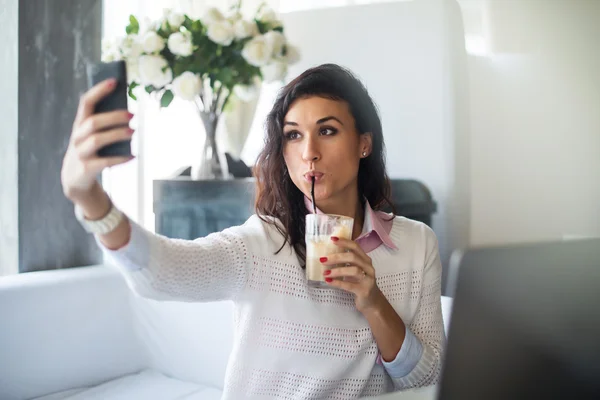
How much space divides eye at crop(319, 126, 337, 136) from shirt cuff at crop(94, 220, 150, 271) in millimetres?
541

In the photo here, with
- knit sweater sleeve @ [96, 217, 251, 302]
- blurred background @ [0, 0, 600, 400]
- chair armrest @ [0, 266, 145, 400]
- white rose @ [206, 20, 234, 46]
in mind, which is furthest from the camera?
white rose @ [206, 20, 234, 46]

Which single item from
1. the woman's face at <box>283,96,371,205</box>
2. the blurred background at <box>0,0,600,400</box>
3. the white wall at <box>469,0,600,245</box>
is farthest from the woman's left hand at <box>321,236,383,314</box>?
the white wall at <box>469,0,600,245</box>

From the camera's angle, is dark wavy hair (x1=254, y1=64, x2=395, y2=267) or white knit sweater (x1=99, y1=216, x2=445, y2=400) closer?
white knit sweater (x1=99, y1=216, x2=445, y2=400)

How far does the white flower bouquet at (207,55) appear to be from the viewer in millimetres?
2164

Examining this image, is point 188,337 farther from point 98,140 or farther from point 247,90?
point 98,140

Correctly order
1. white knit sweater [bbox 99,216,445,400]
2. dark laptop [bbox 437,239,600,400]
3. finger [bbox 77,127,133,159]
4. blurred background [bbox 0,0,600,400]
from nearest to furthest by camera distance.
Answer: dark laptop [bbox 437,239,600,400] < finger [bbox 77,127,133,159] < white knit sweater [bbox 99,216,445,400] < blurred background [bbox 0,0,600,400]

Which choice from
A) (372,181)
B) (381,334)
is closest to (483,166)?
(372,181)

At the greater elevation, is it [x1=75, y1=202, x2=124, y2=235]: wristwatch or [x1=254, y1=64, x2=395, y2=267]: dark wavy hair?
[x1=254, y1=64, x2=395, y2=267]: dark wavy hair

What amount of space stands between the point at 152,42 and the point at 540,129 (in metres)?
1.28

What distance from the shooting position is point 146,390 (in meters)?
1.89

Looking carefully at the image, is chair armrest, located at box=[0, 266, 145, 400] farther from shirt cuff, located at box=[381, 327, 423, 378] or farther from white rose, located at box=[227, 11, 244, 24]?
shirt cuff, located at box=[381, 327, 423, 378]

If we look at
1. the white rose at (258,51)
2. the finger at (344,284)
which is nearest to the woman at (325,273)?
the finger at (344,284)

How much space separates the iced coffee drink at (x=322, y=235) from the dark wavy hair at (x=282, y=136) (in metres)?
0.17

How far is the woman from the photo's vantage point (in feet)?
3.54
